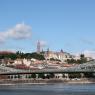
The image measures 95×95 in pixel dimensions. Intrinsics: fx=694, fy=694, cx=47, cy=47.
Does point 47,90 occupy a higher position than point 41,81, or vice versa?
point 41,81

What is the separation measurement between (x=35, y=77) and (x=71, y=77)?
11973 millimetres

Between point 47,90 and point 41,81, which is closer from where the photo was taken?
point 47,90

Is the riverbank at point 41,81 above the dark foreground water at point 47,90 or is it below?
above

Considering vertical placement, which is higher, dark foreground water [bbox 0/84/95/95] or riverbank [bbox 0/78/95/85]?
riverbank [bbox 0/78/95/85]

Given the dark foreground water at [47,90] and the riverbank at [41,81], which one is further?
the riverbank at [41,81]

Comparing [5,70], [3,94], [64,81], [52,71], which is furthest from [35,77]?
[3,94]

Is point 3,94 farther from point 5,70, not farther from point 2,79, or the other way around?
point 2,79

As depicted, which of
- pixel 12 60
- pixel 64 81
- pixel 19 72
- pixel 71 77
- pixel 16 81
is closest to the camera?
pixel 19 72

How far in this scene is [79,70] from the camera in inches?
3568

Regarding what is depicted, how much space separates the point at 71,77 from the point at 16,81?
24.5 m

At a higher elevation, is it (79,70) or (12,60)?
(12,60)

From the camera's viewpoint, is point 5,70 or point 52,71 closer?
point 52,71

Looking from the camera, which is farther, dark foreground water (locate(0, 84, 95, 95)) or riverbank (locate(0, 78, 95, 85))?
riverbank (locate(0, 78, 95, 85))

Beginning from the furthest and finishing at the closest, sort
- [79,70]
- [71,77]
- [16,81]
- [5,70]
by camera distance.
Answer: [71,77] → [16,81] → [5,70] → [79,70]
